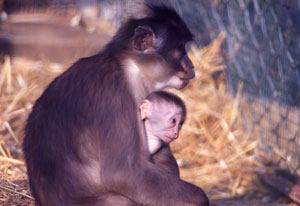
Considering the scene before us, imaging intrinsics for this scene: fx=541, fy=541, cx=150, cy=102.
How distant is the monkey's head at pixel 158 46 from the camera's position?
97.0 inches

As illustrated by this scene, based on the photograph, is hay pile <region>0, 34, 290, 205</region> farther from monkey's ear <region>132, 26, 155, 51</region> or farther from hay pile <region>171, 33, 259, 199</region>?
monkey's ear <region>132, 26, 155, 51</region>

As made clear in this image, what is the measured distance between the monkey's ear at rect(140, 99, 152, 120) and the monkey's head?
9cm

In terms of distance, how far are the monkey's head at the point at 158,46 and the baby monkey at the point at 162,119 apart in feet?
0.52

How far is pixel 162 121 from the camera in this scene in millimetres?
2734

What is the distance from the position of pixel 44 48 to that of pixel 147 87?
3.43 metres

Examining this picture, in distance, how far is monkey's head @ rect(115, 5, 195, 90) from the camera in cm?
246

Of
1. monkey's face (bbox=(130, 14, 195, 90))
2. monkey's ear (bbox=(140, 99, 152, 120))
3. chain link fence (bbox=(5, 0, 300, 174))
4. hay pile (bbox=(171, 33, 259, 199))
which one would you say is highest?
monkey's face (bbox=(130, 14, 195, 90))

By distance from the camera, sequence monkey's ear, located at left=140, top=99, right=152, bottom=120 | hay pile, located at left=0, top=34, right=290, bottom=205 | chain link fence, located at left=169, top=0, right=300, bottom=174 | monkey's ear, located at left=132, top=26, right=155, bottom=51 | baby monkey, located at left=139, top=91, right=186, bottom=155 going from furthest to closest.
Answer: hay pile, located at left=0, top=34, right=290, bottom=205 → chain link fence, located at left=169, top=0, right=300, bottom=174 → baby monkey, located at left=139, top=91, right=186, bottom=155 → monkey's ear, located at left=140, top=99, right=152, bottom=120 → monkey's ear, located at left=132, top=26, right=155, bottom=51

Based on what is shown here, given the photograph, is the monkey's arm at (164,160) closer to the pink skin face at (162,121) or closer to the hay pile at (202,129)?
the pink skin face at (162,121)

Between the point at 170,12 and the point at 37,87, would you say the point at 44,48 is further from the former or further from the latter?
the point at 170,12

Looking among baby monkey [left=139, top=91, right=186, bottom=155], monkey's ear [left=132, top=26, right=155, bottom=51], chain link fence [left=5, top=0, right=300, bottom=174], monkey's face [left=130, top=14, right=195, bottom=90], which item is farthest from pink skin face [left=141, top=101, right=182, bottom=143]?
chain link fence [left=5, top=0, right=300, bottom=174]

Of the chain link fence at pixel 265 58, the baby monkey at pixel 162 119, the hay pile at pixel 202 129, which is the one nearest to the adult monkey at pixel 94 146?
the baby monkey at pixel 162 119

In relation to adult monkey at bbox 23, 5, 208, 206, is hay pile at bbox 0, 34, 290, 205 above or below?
below

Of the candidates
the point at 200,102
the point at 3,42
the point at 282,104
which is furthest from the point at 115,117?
the point at 3,42
